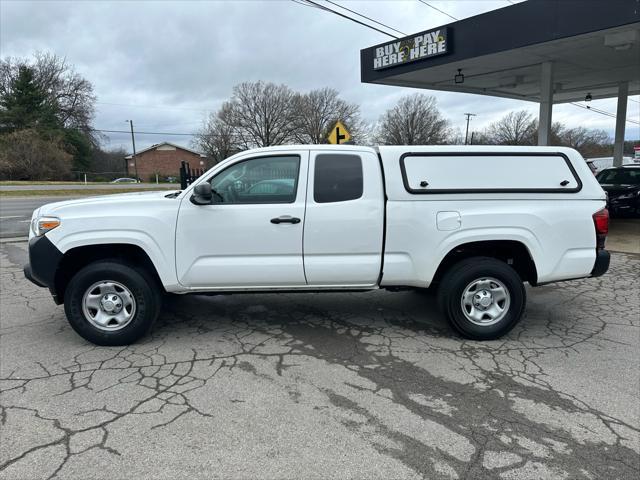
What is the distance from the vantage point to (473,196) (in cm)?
427

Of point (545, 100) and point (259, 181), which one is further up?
point (545, 100)

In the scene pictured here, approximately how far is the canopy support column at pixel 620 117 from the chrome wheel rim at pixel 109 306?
1785 centimetres

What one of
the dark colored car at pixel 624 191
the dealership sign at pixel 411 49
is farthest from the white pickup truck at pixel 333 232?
the dark colored car at pixel 624 191

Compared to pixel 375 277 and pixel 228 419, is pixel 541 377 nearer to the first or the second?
pixel 375 277

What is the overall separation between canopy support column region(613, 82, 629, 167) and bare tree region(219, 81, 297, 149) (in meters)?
41.6

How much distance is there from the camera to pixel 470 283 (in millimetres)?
4305

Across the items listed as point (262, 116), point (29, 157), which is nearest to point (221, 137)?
point (262, 116)

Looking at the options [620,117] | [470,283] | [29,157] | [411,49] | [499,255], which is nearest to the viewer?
[470,283]

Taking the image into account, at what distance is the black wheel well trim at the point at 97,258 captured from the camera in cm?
422

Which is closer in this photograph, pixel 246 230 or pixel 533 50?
pixel 246 230

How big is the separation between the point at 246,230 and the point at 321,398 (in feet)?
5.57

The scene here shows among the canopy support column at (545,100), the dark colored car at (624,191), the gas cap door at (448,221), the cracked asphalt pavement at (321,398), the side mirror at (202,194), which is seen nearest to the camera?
the cracked asphalt pavement at (321,398)

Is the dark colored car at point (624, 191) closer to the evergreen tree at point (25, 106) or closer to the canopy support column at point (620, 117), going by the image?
the canopy support column at point (620, 117)

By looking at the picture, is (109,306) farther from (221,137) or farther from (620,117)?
(221,137)
